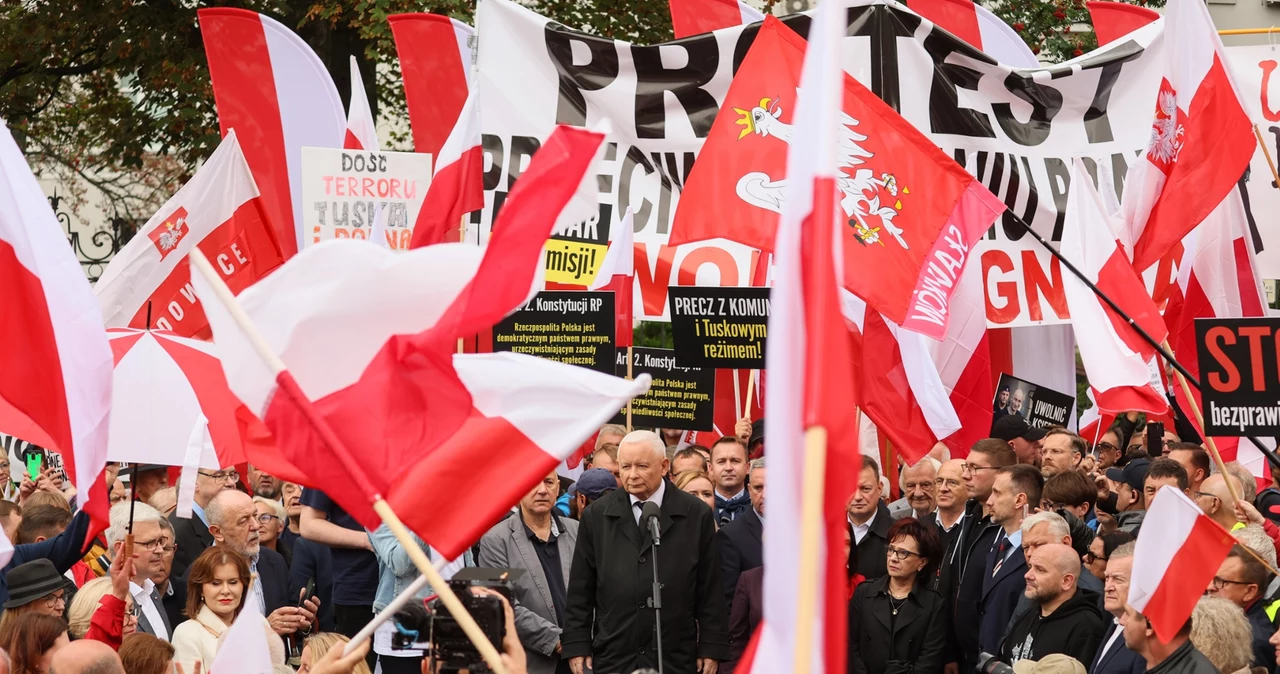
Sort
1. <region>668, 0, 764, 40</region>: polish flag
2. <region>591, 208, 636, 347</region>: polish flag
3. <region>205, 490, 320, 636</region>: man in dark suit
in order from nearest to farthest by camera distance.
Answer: <region>205, 490, 320, 636</region>: man in dark suit
<region>591, 208, 636, 347</region>: polish flag
<region>668, 0, 764, 40</region>: polish flag

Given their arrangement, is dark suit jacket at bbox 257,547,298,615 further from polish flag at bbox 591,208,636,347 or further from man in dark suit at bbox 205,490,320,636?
polish flag at bbox 591,208,636,347

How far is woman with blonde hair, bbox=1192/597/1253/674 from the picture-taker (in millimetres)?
6227

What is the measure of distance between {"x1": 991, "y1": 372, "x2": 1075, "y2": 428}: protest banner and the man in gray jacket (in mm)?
4404

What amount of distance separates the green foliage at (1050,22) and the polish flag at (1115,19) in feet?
24.8

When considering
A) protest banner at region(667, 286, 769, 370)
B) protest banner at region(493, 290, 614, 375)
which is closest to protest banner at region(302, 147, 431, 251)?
protest banner at region(493, 290, 614, 375)

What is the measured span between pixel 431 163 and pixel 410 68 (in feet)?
5.32

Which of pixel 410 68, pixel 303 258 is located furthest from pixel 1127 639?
pixel 410 68

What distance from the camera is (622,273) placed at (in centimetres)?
1225

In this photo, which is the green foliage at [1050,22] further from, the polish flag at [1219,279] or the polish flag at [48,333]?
the polish flag at [48,333]

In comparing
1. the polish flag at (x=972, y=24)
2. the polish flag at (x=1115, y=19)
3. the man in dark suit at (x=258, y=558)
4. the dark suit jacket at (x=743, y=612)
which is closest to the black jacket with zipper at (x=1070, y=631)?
the dark suit jacket at (x=743, y=612)

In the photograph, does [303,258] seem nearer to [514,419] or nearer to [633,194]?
[514,419]

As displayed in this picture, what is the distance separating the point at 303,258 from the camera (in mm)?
4707

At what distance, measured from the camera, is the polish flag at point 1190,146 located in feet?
30.6

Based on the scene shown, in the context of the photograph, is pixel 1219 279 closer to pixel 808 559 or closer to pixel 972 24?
pixel 972 24
